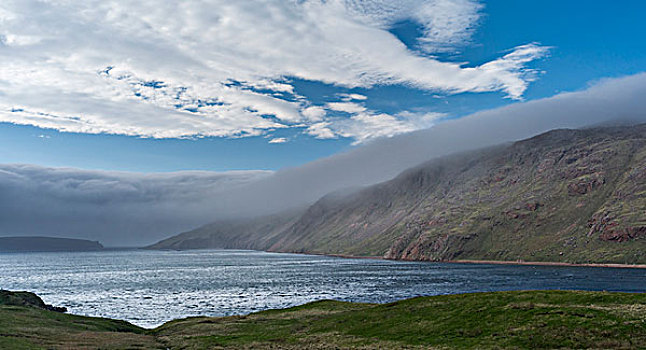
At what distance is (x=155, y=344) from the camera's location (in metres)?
62.2

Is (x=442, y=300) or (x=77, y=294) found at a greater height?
(x=442, y=300)

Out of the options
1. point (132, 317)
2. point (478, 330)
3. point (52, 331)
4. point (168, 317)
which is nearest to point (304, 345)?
point (478, 330)

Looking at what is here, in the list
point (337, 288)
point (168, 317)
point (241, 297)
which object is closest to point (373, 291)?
point (337, 288)

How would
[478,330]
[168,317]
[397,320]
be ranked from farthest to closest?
[168,317] → [397,320] → [478,330]

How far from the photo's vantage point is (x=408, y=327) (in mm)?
56969

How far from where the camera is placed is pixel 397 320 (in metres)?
61.5

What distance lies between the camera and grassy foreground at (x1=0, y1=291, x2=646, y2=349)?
44469 mm

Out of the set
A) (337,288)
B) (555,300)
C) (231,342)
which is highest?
(555,300)

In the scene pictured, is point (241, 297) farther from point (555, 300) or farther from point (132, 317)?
point (555, 300)

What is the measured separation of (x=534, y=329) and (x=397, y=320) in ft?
64.7

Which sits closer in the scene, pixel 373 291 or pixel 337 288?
pixel 373 291

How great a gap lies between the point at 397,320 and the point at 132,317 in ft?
235

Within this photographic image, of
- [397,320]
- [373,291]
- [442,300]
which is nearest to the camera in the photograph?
[397,320]

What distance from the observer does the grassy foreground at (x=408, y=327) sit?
44469 millimetres
